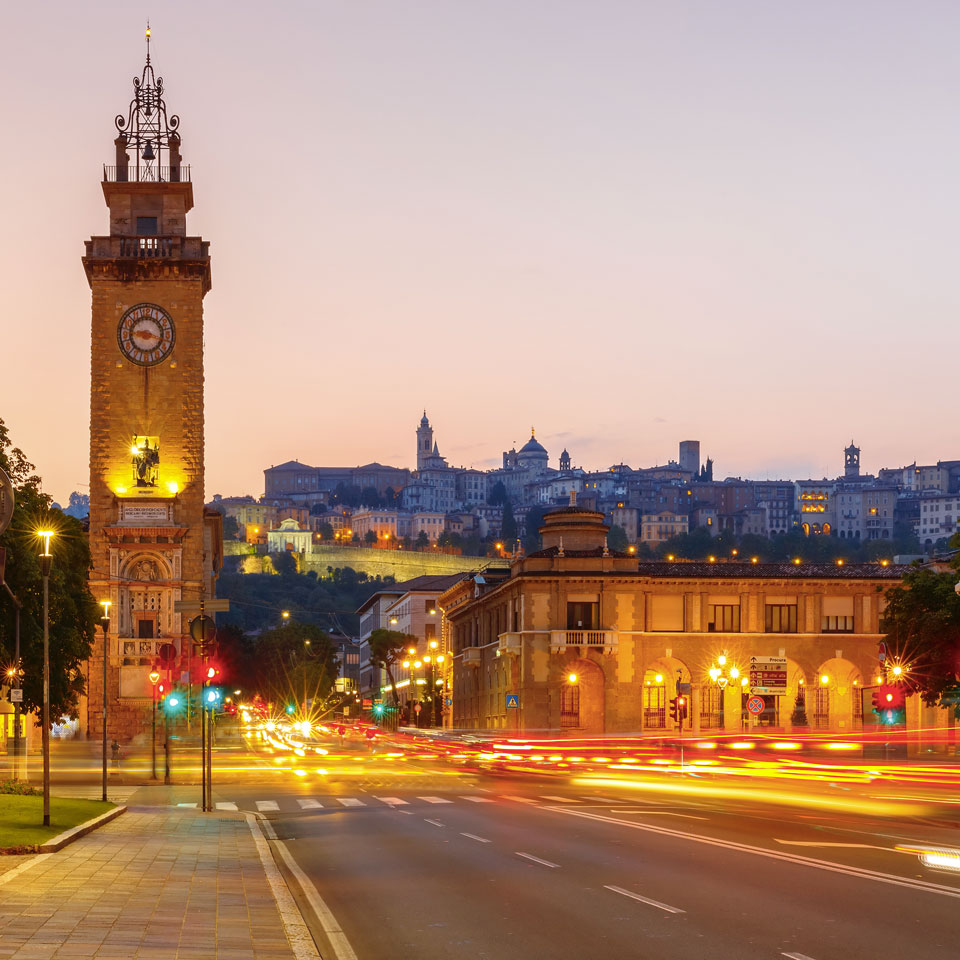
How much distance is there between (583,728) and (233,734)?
4240 cm

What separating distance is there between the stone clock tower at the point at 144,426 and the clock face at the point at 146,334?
0.06 meters

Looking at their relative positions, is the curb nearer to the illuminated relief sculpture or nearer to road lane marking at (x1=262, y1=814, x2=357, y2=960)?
road lane marking at (x1=262, y1=814, x2=357, y2=960)

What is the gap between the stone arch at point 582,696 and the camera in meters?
83.6

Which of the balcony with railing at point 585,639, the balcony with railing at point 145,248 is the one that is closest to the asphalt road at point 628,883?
the balcony with railing at point 585,639

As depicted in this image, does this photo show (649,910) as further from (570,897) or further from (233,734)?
(233,734)

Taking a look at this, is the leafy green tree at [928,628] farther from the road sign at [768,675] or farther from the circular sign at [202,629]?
the circular sign at [202,629]

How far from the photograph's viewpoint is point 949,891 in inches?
722

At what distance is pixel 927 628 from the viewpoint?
5391 cm

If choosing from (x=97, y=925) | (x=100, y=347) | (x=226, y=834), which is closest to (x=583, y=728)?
(x=100, y=347)

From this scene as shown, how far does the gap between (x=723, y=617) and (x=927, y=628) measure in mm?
31468

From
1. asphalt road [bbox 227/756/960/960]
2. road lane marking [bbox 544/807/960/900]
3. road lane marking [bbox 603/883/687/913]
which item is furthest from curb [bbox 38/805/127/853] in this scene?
road lane marking [bbox 544/807/960/900]

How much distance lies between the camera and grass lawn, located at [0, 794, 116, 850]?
24392 millimetres

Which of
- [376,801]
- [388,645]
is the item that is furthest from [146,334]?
[388,645]

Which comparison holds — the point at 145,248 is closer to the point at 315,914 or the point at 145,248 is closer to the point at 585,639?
the point at 585,639
